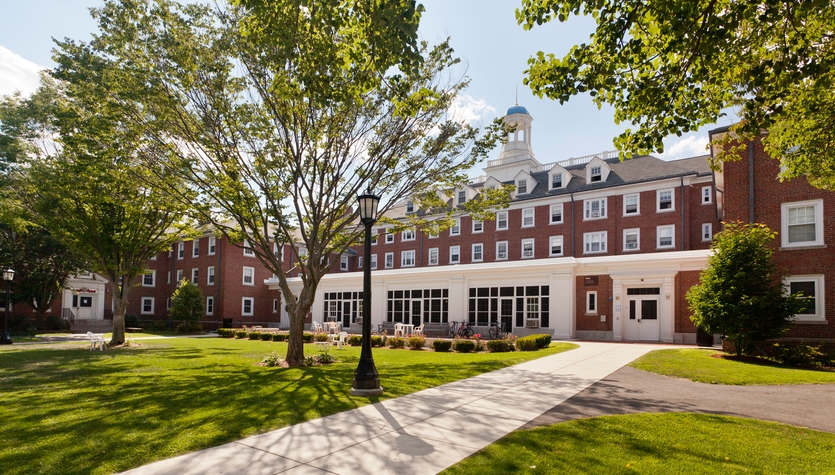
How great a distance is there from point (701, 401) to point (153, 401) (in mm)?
10042

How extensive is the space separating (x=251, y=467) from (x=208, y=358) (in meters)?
12.7

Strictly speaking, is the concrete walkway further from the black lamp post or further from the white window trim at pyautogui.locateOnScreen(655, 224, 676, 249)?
the white window trim at pyautogui.locateOnScreen(655, 224, 676, 249)

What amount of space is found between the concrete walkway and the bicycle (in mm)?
14837

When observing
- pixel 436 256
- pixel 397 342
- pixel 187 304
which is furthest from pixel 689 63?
pixel 187 304

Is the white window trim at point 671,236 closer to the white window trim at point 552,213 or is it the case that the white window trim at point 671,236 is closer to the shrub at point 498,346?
the white window trim at point 552,213

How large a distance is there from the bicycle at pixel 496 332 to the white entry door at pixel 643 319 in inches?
251

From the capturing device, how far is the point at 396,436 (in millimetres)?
6785

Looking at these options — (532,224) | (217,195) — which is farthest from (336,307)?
(217,195)

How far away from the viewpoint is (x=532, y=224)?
121 feet

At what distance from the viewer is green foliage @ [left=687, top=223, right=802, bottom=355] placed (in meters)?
15.2

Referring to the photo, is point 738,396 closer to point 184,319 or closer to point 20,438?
point 20,438

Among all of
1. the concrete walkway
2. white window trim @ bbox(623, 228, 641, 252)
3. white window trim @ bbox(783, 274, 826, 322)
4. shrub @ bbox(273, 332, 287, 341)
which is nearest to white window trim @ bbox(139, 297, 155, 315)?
shrub @ bbox(273, 332, 287, 341)

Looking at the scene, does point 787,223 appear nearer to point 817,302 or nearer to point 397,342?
point 817,302

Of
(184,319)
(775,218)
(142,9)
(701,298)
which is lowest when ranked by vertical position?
(184,319)
